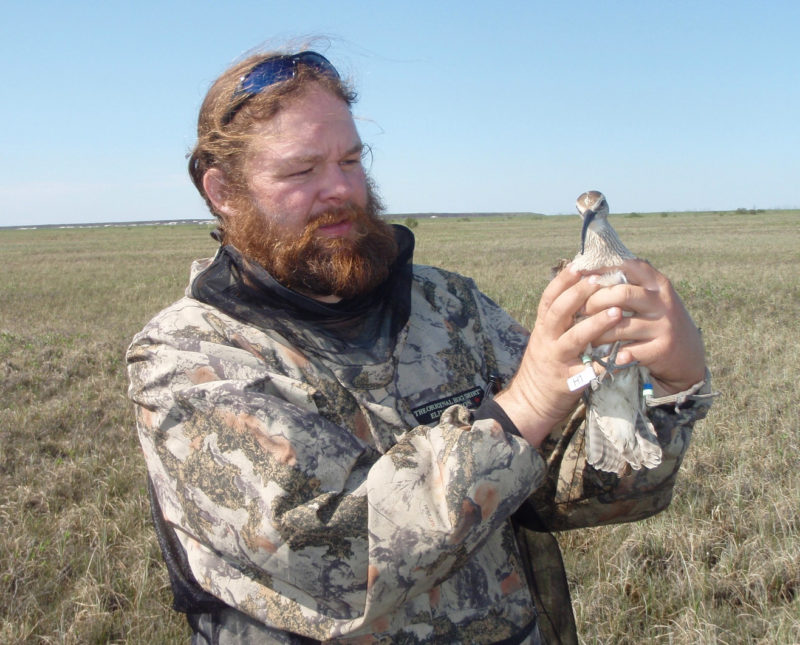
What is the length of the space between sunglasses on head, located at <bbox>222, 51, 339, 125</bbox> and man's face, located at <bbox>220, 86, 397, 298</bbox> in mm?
87

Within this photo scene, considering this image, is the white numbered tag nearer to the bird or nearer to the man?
the man

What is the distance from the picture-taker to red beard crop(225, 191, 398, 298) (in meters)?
2.06

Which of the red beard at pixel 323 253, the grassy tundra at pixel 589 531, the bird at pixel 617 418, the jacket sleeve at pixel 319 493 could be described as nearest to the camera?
the jacket sleeve at pixel 319 493

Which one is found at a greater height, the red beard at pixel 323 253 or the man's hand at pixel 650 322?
the red beard at pixel 323 253

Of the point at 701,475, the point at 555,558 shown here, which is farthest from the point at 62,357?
the point at 555,558

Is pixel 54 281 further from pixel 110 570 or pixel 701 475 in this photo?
pixel 701 475

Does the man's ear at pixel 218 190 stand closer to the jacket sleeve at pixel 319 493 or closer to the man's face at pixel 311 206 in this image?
the man's face at pixel 311 206

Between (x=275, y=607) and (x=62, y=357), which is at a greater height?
(x=275, y=607)

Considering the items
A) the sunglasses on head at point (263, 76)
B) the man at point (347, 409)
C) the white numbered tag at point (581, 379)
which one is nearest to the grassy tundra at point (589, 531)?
the man at point (347, 409)

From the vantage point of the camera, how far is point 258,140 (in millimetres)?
2080

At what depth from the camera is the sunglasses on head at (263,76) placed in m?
2.06

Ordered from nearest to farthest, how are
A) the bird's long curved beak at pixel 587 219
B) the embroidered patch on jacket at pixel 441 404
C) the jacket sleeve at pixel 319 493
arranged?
1. the jacket sleeve at pixel 319 493
2. the embroidered patch on jacket at pixel 441 404
3. the bird's long curved beak at pixel 587 219

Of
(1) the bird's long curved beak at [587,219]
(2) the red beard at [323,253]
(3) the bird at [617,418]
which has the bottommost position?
(3) the bird at [617,418]

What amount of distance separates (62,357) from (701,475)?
6.72m
